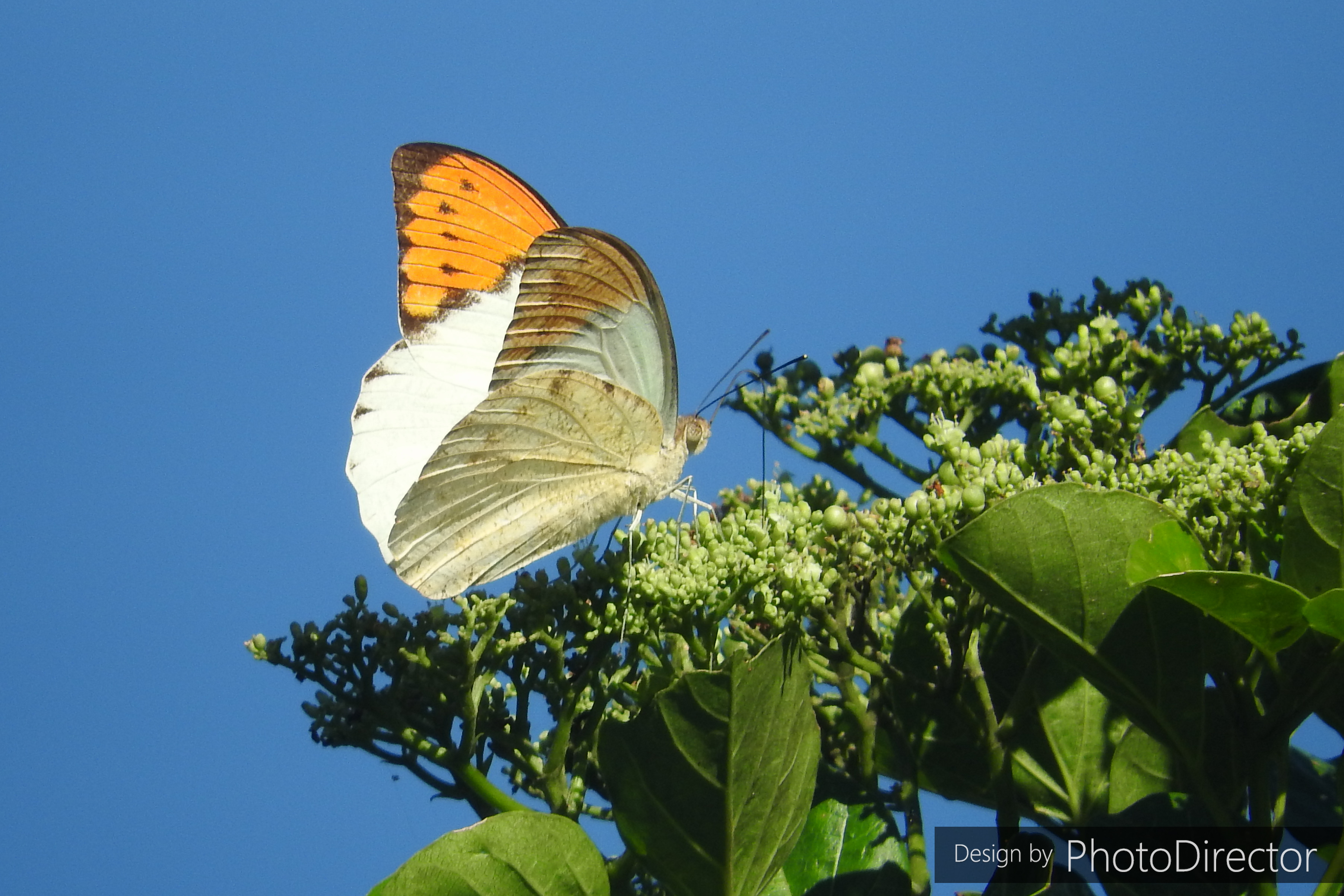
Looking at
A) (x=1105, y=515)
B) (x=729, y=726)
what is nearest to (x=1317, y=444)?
(x=1105, y=515)

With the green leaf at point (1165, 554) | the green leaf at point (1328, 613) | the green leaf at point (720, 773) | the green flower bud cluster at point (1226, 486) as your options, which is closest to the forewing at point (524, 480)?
the green leaf at point (720, 773)

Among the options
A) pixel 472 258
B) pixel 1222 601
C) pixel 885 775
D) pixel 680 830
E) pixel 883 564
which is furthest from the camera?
pixel 472 258

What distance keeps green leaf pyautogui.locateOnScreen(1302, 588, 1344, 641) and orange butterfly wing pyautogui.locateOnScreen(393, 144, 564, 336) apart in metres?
1.49

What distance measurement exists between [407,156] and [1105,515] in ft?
5.07

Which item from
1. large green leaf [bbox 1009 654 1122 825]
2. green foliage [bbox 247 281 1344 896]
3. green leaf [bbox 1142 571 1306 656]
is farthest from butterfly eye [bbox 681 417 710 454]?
green leaf [bbox 1142 571 1306 656]

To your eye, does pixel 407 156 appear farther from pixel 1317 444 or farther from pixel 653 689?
pixel 1317 444

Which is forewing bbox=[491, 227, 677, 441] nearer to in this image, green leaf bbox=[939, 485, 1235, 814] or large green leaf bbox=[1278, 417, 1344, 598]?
green leaf bbox=[939, 485, 1235, 814]

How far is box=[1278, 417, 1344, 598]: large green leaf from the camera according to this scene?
130cm

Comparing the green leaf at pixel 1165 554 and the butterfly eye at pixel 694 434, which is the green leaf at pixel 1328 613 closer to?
the green leaf at pixel 1165 554

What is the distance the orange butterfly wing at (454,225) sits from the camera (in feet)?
7.38

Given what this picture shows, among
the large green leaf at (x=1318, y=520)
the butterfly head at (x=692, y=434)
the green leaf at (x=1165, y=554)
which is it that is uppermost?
the butterfly head at (x=692, y=434)

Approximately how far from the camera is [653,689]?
1.60 m

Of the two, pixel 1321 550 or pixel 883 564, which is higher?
pixel 883 564

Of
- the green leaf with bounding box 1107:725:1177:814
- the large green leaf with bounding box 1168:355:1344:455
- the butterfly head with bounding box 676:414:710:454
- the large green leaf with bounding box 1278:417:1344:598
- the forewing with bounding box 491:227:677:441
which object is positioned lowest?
the green leaf with bounding box 1107:725:1177:814
